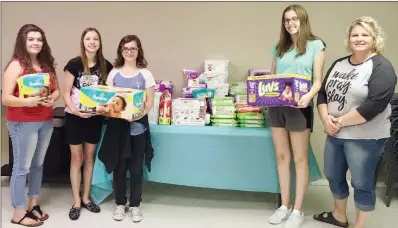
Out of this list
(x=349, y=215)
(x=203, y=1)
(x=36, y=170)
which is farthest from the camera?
(x=203, y=1)

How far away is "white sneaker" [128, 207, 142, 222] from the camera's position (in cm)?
274

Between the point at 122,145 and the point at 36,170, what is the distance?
62 centimetres

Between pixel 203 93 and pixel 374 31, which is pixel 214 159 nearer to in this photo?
pixel 203 93

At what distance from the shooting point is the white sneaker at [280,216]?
8.97ft

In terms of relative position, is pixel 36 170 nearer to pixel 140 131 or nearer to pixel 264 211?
pixel 140 131

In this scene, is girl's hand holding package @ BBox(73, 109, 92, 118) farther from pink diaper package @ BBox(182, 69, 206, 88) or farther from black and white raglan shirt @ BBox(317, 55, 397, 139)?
black and white raglan shirt @ BBox(317, 55, 397, 139)

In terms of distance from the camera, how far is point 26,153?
2.52 metres

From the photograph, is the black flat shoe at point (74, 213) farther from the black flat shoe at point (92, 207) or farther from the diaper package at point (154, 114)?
the diaper package at point (154, 114)

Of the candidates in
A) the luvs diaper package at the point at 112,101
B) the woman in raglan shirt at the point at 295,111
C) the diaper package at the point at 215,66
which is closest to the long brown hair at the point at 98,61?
the luvs diaper package at the point at 112,101

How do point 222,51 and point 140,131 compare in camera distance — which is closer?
point 140,131

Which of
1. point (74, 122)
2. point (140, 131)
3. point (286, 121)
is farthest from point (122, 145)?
point (286, 121)

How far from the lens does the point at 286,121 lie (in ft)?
8.34

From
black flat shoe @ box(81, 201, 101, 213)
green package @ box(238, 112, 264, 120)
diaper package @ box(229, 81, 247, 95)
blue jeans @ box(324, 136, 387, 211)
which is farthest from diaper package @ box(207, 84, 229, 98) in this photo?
black flat shoe @ box(81, 201, 101, 213)

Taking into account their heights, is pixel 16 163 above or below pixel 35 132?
below
